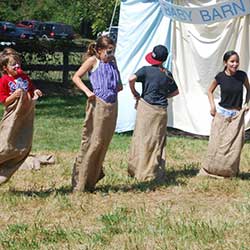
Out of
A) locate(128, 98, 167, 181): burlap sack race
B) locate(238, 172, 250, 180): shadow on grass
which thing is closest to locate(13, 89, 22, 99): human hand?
locate(128, 98, 167, 181): burlap sack race

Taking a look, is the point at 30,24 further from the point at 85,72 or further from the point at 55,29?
the point at 85,72

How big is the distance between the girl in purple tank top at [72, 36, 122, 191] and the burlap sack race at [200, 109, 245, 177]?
1.67 m

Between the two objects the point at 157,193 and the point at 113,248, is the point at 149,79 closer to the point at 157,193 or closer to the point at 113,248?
the point at 157,193

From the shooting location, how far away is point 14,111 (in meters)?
7.07

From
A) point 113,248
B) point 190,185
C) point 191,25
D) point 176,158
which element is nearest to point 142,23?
point 191,25

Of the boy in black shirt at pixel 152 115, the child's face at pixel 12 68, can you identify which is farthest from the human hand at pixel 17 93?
the boy in black shirt at pixel 152 115

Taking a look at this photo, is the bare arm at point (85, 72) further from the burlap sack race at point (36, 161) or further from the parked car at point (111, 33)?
the burlap sack race at point (36, 161)

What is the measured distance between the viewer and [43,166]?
9234mm

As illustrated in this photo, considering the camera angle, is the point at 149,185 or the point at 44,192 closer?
the point at 44,192

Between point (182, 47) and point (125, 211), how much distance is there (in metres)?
5.75

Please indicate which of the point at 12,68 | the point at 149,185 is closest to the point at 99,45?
the point at 12,68

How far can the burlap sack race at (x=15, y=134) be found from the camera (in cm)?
A: 705

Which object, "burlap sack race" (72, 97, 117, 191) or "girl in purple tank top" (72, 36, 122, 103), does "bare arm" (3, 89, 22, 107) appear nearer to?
"girl in purple tank top" (72, 36, 122, 103)

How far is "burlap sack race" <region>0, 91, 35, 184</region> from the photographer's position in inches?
278
